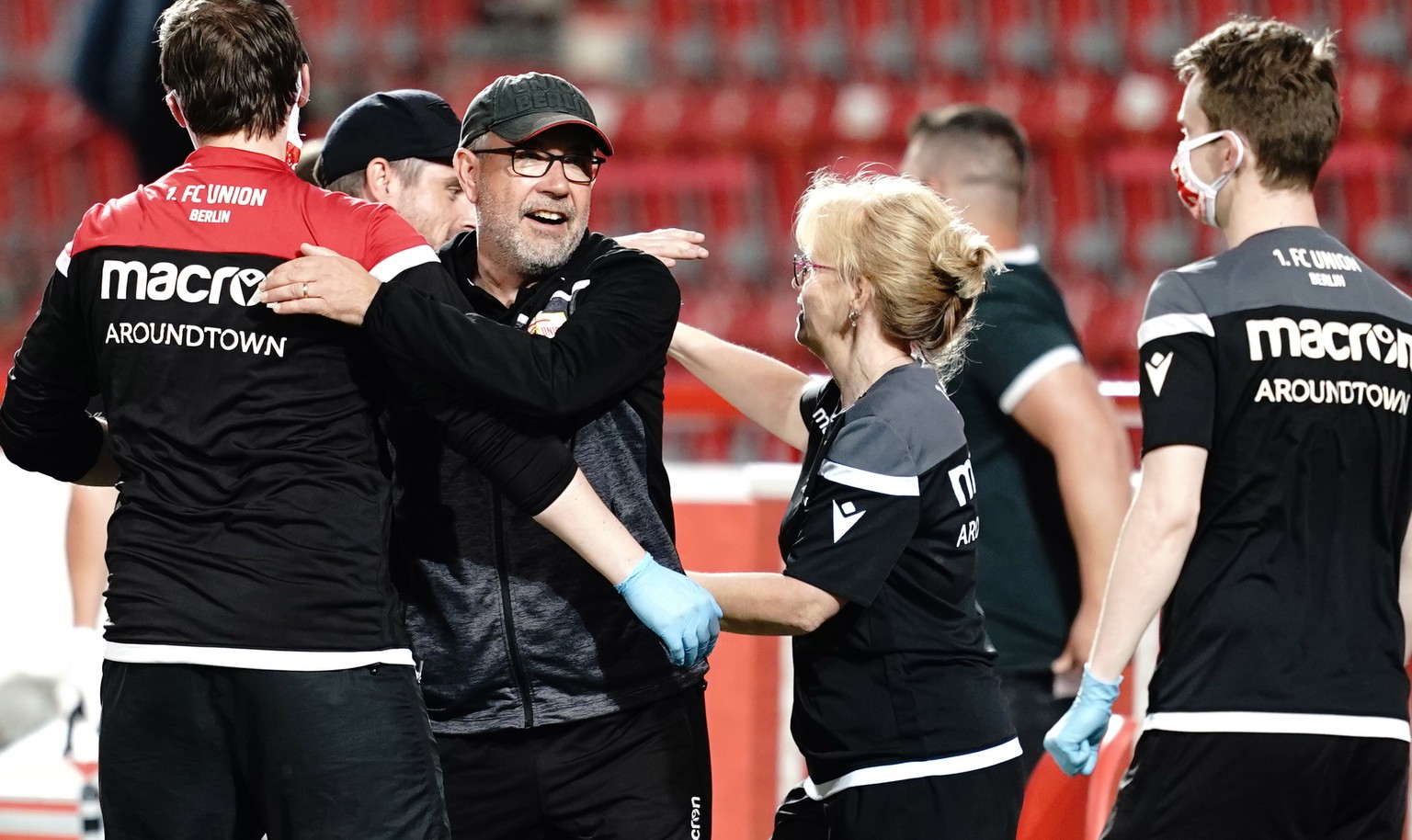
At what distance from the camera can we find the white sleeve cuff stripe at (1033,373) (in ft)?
11.2

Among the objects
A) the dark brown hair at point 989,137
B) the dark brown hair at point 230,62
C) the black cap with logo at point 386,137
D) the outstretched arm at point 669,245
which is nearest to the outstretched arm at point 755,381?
the outstretched arm at point 669,245

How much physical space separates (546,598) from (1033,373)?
134 cm

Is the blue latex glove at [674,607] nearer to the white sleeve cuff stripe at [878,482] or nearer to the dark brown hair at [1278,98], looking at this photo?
the white sleeve cuff stripe at [878,482]

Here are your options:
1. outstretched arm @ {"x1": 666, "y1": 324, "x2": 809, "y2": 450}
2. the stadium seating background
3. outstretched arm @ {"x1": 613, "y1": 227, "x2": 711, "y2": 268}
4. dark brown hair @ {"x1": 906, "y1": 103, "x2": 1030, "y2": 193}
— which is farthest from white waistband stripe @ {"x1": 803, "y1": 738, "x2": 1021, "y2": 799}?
the stadium seating background

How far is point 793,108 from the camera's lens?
926cm

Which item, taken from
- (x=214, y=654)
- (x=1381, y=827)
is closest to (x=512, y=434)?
(x=214, y=654)

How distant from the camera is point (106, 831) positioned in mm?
2262

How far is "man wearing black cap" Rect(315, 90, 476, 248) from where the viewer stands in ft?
10.2

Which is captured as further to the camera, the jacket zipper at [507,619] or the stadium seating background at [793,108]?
the stadium seating background at [793,108]

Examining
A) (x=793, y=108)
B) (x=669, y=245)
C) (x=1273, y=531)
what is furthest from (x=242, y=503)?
(x=793, y=108)

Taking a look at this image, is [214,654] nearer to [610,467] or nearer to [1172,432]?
[610,467]

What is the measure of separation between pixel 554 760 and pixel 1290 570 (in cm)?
113

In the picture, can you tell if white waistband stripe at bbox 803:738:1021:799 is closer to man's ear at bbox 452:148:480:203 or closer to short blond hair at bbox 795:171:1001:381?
short blond hair at bbox 795:171:1001:381

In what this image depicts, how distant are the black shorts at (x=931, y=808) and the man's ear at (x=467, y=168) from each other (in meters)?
1.09
